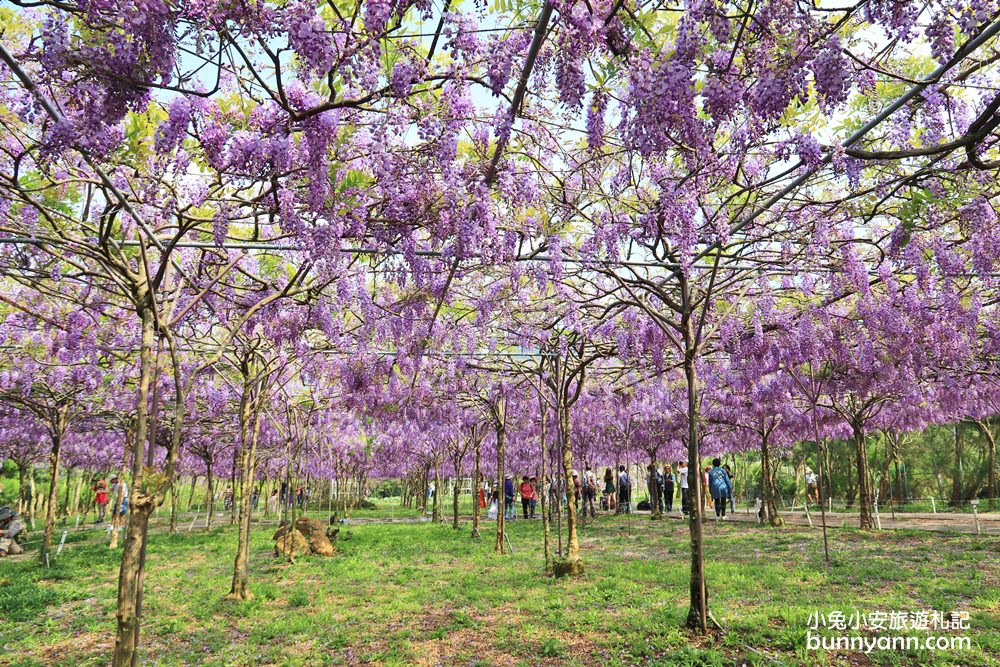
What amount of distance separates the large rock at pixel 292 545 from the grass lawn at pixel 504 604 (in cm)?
47

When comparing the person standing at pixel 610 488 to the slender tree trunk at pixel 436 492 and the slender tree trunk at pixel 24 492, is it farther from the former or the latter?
the slender tree trunk at pixel 24 492

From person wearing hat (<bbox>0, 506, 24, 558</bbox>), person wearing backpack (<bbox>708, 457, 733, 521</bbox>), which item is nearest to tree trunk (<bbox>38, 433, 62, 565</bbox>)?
person wearing hat (<bbox>0, 506, 24, 558</bbox>)

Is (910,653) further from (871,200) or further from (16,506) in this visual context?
(16,506)

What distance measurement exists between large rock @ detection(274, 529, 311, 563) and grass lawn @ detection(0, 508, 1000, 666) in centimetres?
47

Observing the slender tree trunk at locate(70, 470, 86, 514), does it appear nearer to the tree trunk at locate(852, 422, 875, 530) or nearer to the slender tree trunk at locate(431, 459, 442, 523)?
the slender tree trunk at locate(431, 459, 442, 523)

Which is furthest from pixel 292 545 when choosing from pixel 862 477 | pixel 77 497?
pixel 77 497

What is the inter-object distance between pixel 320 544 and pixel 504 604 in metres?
6.55

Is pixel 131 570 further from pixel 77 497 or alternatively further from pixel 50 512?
pixel 77 497

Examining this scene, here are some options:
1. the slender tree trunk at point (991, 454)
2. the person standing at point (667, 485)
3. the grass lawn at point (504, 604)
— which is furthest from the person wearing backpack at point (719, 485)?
the slender tree trunk at point (991, 454)

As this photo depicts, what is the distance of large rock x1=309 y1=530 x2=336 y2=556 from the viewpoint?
40.1 ft

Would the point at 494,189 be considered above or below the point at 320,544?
above

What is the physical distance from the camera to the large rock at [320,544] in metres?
12.2

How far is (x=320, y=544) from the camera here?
12.4 meters

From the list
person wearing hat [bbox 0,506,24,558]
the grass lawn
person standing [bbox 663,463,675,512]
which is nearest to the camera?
the grass lawn
